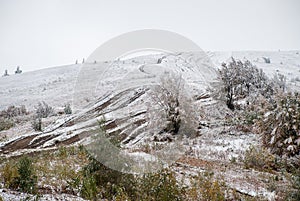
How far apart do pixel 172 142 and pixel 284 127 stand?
623 centimetres

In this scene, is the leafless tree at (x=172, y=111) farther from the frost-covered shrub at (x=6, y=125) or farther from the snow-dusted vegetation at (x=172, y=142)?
the frost-covered shrub at (x=6, y=125)

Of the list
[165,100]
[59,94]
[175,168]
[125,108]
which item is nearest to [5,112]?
[59,94]

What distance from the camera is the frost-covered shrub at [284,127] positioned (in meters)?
11.3

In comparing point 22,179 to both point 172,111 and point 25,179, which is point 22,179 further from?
point 172,111

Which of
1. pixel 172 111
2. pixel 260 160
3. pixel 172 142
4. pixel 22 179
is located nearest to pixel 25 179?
pixel 22 179

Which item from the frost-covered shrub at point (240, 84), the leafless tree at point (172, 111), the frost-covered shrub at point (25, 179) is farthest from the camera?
the frost-covered shrub at point (240, 84)

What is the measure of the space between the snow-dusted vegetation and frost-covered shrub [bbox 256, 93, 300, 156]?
0.14 ft

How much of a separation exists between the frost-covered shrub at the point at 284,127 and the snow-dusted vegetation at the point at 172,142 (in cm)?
4

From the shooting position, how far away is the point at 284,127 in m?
11.6

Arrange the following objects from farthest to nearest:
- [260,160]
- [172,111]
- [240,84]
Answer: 1. [240,84]
2. [172,111]
3. [260,160]

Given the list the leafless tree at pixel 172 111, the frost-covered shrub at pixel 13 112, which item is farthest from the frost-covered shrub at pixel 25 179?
the frost-covered shrub at pixel 13 112

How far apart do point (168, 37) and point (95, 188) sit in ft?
38.4

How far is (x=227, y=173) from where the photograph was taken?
1001 cm

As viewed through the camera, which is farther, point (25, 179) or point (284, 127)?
point (284, 127)
